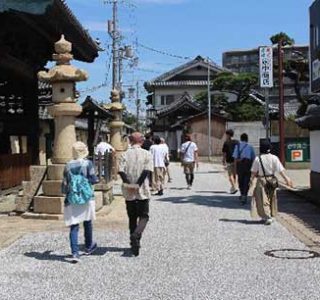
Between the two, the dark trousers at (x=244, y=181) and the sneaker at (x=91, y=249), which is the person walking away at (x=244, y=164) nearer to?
the dark trousers at (x=244, y=181)

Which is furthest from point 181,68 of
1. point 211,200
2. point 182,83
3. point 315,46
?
point 211,200

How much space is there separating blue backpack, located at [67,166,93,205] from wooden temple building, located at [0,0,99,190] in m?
4.71

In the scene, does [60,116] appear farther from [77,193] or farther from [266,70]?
[266,70]

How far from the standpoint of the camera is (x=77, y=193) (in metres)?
8.38

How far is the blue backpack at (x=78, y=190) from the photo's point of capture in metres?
8.38

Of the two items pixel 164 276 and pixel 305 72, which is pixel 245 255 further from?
pixel 305 72

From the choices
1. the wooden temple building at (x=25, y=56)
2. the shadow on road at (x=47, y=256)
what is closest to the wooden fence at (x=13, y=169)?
the wooden temple building at (x=25, y=56)

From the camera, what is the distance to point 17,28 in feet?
51.1

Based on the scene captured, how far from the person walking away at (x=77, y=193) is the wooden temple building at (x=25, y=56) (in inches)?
178

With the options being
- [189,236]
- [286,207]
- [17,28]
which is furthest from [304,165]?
[189,236]

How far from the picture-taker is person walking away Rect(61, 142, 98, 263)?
8383mm

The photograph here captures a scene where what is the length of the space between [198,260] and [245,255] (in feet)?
A: 2.49

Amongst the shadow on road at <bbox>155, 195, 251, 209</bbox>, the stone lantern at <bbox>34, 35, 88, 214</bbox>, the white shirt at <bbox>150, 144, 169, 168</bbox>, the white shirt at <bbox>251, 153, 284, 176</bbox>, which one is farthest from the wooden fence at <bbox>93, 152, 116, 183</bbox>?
the white shirt at <bbox>251, 153, 284, 176</bbox>

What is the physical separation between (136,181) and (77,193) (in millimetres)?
854
